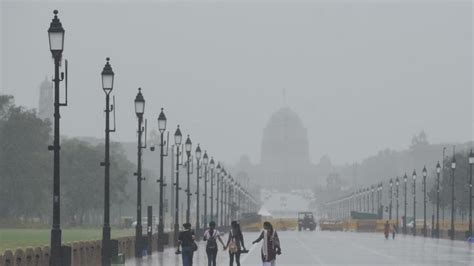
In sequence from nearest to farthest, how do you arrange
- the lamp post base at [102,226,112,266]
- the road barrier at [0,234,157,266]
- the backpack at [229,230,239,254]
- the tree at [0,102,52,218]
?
1. the road barrier at [0,234,157,266]
2. the backpack at [229,230,239,254]
3. the lamp post base at [102,226,112,266]
4. the tree at [0,102,52,218]

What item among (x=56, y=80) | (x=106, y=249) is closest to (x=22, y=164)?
(x=106, y=249)

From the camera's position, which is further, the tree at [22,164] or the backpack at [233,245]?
the tree at [22,164]

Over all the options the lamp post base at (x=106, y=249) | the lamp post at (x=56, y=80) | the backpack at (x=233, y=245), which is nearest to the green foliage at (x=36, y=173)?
the lamp post base at (x=106, y=249)

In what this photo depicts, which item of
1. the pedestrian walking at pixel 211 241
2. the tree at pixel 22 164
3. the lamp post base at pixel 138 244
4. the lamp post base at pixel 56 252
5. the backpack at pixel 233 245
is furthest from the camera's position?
the tree at pixel 22 164

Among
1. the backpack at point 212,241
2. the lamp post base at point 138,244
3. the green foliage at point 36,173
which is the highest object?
the green foliage at point 36,173

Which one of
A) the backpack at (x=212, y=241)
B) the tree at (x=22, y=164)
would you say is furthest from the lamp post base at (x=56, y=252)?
the tree at (x=22, y=164)

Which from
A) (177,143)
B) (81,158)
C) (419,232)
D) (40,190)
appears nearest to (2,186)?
(40,190)

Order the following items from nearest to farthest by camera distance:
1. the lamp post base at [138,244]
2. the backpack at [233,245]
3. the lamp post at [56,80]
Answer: the lamp post at [56,80] → the backpack at [233,245] → the lamp post base at [138,244]

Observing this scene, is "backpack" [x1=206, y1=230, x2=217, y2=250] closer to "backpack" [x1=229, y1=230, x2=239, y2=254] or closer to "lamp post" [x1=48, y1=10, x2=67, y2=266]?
"backpack" [x1=229, y1=230, x2=239, y2=254]

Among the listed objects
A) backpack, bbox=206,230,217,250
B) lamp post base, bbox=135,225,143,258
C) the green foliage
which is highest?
the green foliage

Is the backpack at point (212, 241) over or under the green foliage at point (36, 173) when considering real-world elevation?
under

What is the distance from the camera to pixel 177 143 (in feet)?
227

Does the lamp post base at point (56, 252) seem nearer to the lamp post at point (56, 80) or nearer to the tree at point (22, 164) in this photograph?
the lamp post at point (56, 80)

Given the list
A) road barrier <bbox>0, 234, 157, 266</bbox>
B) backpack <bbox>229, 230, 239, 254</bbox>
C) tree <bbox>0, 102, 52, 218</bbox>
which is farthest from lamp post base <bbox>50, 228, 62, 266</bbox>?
tree <bbox>0, 102, 52, 218</bbox>
